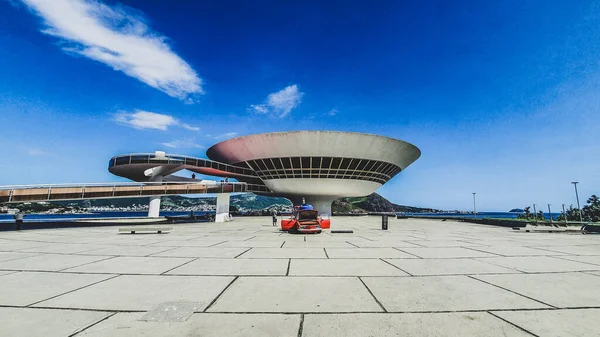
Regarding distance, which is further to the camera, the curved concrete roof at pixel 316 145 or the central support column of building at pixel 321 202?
the central support column of building at pixel 321 202

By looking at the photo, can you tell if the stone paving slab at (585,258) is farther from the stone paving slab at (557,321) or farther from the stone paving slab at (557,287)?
the stone paving slab at (557,321)

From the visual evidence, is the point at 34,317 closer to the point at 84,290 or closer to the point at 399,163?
the point at 84,290

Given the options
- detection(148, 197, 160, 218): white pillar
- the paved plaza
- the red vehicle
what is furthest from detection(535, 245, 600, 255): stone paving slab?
detection(148, 197, 160, 218): white pillar

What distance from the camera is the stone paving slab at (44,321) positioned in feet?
10.4

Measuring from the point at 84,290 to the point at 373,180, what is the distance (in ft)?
164

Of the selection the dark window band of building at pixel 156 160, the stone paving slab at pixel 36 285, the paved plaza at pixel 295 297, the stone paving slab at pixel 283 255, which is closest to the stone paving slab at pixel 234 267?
the paved plaza at pixel 295 297

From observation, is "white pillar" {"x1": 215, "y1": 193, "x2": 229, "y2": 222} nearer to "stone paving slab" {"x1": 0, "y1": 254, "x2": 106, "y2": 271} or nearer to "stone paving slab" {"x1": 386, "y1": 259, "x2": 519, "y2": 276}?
"stone paving slab" {"x1": 0, "y1": 254, "x2": 106, "y2": 271}

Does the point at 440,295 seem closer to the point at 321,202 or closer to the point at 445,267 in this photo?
the point at 445,267

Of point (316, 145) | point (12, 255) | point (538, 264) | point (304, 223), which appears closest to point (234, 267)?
point (12, 255)

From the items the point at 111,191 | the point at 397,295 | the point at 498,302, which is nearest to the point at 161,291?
the point at 397,295

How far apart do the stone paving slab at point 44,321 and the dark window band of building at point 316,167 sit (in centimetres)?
4001

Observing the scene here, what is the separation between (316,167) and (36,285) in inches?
1587

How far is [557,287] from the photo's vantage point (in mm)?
5340

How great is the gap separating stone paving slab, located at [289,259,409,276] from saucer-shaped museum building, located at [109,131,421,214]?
34097 millimetres
